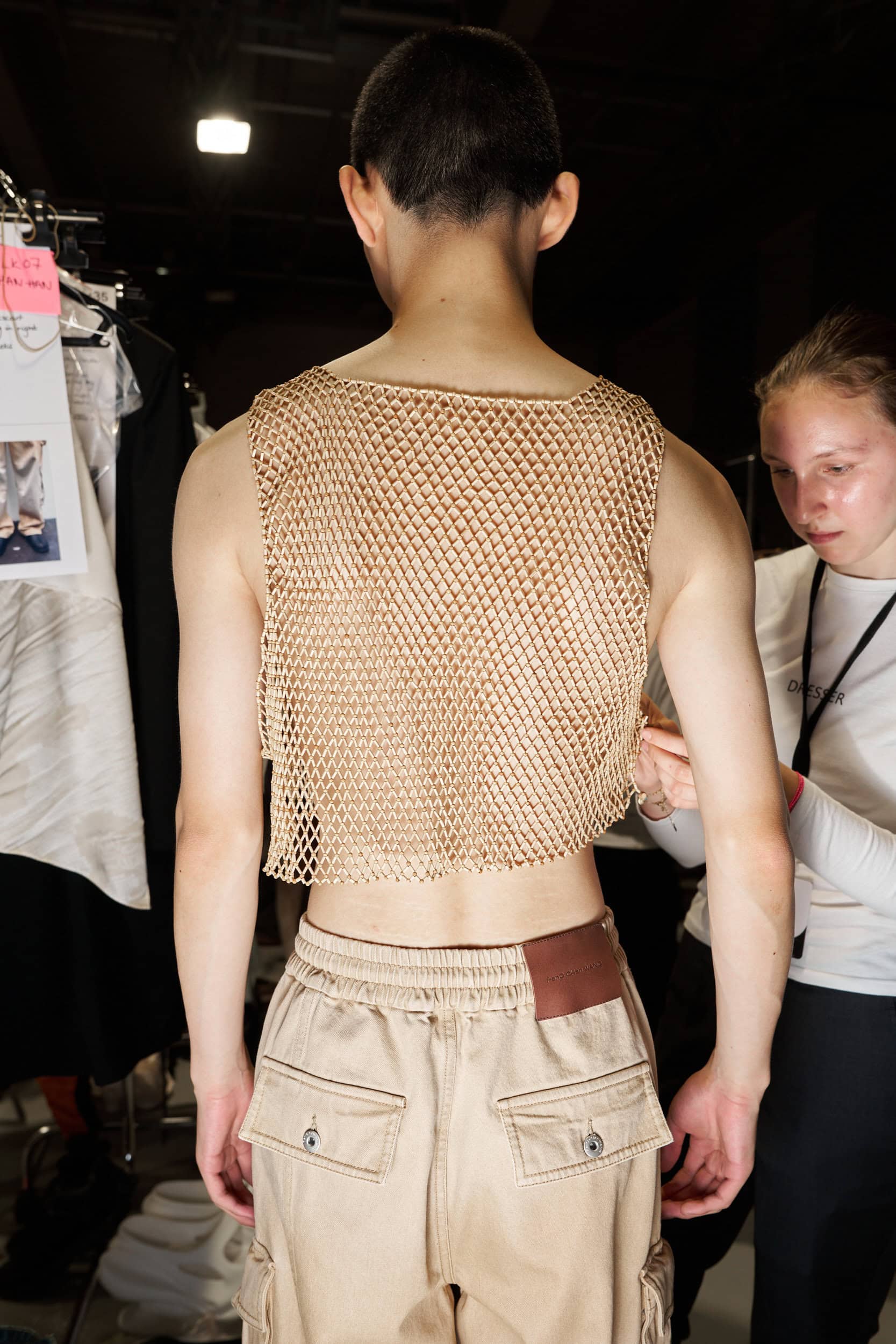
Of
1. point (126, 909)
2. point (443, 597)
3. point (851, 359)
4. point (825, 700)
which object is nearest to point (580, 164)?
point (851, 359)

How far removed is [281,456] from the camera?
37.4 inches

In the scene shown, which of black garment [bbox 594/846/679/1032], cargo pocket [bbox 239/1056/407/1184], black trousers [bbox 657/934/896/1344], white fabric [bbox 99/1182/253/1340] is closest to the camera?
cargo pocket [bbox 239/1056/407/1184]

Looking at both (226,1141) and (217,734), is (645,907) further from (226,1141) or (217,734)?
(217,734)

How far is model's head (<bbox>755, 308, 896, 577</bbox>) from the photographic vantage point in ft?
5.25

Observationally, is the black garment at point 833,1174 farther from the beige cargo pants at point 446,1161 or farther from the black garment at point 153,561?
the black garment at point 153,561

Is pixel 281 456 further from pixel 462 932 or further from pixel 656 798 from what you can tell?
pixel 656 798

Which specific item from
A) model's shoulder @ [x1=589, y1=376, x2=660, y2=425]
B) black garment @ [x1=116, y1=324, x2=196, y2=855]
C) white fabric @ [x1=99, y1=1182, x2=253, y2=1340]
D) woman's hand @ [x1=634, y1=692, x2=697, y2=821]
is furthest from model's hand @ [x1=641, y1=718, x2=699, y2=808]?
white fabric @ [x1=99, y1=1182, x2=253, y2=1340]

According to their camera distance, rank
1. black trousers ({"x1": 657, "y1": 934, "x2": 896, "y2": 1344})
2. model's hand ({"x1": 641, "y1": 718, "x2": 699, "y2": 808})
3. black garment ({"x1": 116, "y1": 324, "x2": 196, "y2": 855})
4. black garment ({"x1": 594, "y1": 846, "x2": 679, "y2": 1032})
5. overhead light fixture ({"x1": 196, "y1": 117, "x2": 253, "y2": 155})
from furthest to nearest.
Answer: overhead light fixture ({"x1": 196, "y1": 117, "x2": 253, "y2": 155}) → black garment ({"x1": 594, "y1": 846, "x2": 679, "y2": 1032}) → black garment ({"x1": 116, "y1": 324, "x2": 196, "y2": 855}) → black trousers ({"x1": 657, "y1": 934, "x2": 896, "y2": 1344}) → model's hand ({"x1": 641, "y1": 718, "x2": 699, "y2": 808})

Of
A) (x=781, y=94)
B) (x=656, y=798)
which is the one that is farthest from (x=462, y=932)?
(x=781, y=94)

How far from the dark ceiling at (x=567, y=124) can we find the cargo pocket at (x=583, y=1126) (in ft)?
14.0

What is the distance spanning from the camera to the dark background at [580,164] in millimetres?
4703

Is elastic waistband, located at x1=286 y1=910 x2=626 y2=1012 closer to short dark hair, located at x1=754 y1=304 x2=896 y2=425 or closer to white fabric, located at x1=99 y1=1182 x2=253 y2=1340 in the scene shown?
short dark hair, located at x1=754 y1=304 x2=896 y2=425

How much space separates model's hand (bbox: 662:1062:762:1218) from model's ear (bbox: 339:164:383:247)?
99cm

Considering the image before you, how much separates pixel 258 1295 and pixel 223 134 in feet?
17.4
